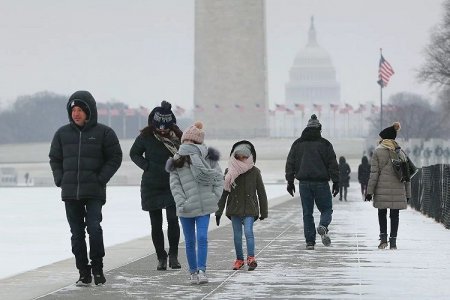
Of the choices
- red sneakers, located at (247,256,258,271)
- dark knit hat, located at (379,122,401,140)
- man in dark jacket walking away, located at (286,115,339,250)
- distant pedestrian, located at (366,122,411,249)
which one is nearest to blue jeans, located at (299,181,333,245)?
man in dark jacket walking away, located at (286,115,339,250)

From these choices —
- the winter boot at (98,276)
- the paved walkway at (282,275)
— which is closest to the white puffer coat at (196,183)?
the paved walkway at (282,275)

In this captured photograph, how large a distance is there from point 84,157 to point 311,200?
6.14 meters

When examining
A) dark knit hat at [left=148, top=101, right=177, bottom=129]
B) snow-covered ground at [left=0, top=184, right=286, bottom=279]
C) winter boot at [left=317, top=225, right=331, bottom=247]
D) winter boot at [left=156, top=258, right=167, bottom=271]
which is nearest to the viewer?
dark knit hat at [left=148, top=101, right=177, bottom=129]

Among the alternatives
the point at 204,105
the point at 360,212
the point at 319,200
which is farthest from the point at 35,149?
the point at 319,200

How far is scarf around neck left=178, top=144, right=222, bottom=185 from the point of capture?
13.8 m

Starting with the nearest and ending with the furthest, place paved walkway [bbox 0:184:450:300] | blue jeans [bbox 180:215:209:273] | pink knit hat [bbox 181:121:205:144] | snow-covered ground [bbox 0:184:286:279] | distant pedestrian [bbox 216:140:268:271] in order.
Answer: paved walkway [bbox 0:184:450:300]
blue jeans [bbox 180:215:209:273]
pink knit hat [bbox 181:121:205:144]
distant pedestrian [bbox 216:140:268:271]
snow-covered ground [bbox 0:184:286:279]

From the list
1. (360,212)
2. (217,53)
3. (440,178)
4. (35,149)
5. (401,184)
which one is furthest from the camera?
(35,149)

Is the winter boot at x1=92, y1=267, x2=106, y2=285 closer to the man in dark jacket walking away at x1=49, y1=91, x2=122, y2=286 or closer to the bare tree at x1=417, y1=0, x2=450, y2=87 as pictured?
the man in dark jacket walking away at x1=49, y1=91, x2=122, y2=286

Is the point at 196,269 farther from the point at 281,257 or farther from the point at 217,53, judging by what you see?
the point at 217,53

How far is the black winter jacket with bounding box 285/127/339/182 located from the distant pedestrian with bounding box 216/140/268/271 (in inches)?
116

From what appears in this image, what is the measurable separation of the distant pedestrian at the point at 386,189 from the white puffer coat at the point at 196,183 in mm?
5109

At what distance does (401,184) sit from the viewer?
18812 millimetres

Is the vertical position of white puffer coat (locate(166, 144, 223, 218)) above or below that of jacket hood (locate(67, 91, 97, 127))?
below

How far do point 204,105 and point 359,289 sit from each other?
311 feet
